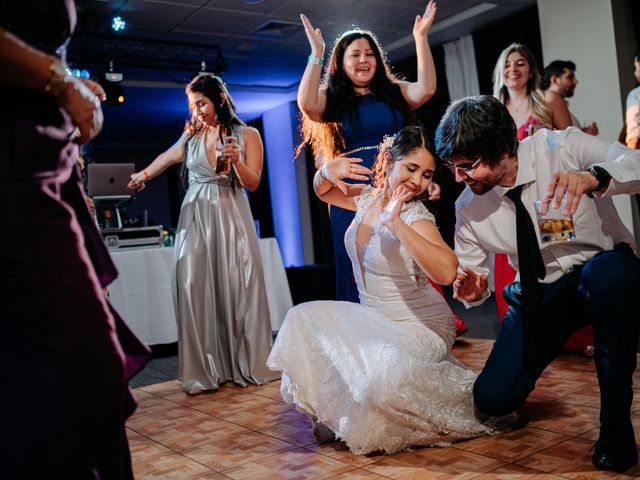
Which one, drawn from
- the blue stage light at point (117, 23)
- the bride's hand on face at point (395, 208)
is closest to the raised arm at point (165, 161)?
the bride's hand on face at point (395, 208)

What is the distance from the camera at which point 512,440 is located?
2.26 meters

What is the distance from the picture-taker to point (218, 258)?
3865 millimetres

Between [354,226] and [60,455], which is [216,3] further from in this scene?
[60,455]

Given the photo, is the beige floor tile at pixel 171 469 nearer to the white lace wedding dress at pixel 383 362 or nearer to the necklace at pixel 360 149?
the white lace wedding dress at pixel 383 362

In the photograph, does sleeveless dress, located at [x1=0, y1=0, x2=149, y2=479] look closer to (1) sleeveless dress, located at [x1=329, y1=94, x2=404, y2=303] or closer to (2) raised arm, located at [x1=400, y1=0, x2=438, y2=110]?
Result: (1) sleeveless dress, located at [x1=329, y1=94, x2=404, y2=303]

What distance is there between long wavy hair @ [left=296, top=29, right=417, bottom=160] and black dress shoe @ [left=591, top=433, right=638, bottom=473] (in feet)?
5.33

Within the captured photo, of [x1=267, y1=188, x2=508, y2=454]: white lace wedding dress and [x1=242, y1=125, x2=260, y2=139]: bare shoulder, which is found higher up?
[x1=242, y1=125, x2=260, y2=139]: bare shoulder

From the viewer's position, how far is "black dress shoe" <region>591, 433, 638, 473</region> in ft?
6.08

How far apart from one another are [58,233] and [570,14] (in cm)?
671

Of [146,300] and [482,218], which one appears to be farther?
[146,300]


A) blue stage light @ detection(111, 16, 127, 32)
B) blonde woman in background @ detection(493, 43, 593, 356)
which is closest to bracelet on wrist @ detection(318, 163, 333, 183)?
blonde woman in background @ detection(493, 43, 593, 356)

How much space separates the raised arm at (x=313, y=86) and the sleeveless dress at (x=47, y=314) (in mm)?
1785

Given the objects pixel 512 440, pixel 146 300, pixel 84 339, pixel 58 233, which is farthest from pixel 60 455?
pixel 146 300

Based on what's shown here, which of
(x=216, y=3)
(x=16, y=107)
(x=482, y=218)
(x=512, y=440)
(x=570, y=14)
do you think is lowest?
(x=512, y=440)
